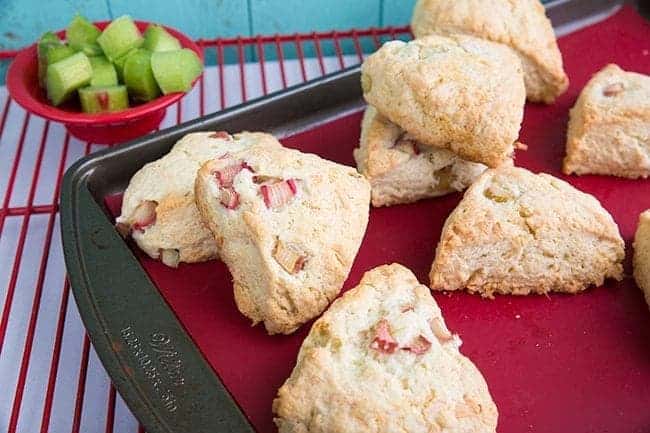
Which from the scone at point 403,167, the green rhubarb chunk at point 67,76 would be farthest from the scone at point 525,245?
the green rhubarb chunk at point 67,76

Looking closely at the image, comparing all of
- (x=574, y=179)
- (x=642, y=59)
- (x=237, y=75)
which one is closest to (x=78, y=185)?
(x=237, y=75)

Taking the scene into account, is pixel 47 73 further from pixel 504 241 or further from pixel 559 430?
pixel 559 430

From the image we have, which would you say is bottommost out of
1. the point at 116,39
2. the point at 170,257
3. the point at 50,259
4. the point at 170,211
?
the point at 50,259

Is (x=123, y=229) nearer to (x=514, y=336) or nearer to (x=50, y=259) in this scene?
(x=50, y=259)

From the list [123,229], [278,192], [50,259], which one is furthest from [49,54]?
[278,192]

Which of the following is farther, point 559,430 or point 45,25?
point 45,25

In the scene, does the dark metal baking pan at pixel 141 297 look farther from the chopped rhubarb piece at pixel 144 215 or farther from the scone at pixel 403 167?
the scone at pixel 403 167

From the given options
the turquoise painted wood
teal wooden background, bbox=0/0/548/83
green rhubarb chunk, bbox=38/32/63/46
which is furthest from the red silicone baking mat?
the turquoise painted wood
